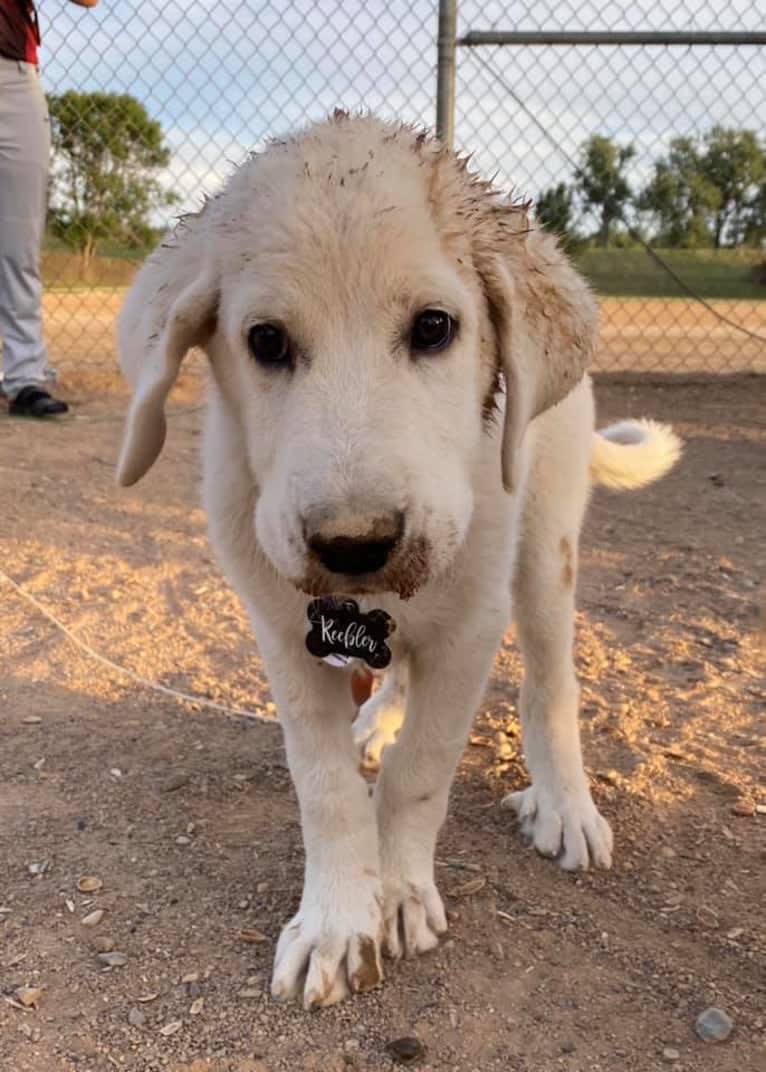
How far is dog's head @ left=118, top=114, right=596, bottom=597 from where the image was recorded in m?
1.63

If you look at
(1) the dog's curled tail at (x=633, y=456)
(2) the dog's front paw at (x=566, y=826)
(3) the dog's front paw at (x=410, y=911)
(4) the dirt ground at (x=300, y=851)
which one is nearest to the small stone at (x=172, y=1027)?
(4) the dirt ground at (x=300, y=851)

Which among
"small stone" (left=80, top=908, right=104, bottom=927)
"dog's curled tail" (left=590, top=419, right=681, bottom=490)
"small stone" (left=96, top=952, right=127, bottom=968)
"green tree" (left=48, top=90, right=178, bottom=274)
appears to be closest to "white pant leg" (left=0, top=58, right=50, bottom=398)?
"green tree" (left=48, top=90, right=178, bottom=274)

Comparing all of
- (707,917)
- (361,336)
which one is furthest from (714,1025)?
(361,336)

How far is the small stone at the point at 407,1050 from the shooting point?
6.17ft

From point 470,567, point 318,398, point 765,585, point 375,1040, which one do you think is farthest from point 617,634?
point 318,398

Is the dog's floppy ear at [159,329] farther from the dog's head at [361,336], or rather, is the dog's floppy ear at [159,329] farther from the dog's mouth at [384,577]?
the dog's mouth at [384,577]

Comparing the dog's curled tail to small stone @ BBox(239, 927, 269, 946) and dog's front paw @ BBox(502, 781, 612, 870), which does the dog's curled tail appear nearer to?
dog's front paw @ BBox(502, 781, 612, 870)

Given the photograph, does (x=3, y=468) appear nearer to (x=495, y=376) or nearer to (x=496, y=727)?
(x=496, y=727)

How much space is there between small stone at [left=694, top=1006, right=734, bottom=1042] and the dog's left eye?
130 centimetres

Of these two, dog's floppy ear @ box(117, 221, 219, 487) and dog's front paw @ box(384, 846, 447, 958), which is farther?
dog's front paw @ box(384, 846, 447, 958)

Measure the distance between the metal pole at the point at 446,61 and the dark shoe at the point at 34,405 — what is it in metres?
3.01

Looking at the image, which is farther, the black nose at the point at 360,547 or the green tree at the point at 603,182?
the green tree at the point at 603,182

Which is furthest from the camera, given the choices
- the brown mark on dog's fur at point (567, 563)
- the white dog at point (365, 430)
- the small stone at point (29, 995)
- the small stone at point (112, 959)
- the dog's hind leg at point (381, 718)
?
the dog's hind leg at point (381, 718)

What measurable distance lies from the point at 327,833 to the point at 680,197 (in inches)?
320
